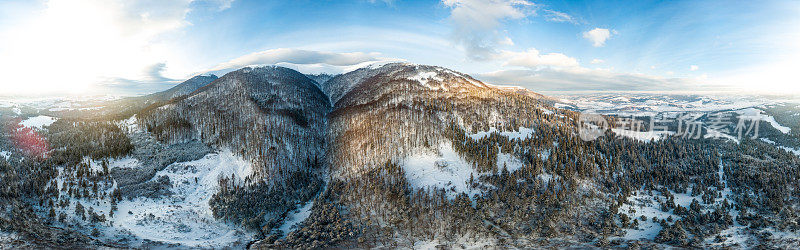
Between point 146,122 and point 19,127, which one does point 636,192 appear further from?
point 19,127

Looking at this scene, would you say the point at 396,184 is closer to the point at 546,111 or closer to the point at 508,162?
the point at 508,162

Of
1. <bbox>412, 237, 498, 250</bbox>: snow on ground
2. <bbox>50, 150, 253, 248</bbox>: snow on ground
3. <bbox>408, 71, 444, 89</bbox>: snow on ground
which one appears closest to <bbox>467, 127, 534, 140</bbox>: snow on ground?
<bbox>412, 237, 498, 250</bbox>: snow on ground

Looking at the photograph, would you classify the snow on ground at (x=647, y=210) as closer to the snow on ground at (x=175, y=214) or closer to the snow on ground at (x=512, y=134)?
the snow on ground at (x=512, y=134)

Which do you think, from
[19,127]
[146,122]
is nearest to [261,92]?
[146,122]

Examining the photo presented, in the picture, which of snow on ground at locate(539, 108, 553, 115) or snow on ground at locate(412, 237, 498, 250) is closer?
snow on ground at locate(412, 237, 498, 250)

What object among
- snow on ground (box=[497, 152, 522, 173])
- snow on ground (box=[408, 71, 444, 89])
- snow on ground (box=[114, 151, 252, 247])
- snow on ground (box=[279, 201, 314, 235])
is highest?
snow on ground (box=[408, 71, 444, 89])

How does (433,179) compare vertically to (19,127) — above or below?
below

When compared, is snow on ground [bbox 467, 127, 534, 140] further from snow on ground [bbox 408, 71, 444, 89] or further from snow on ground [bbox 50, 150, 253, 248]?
snow on ground [bbox 50, 150, 253, 248]

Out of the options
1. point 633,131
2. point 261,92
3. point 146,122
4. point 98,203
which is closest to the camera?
point 98,203

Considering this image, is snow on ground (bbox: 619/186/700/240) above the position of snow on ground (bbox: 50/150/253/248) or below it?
below
